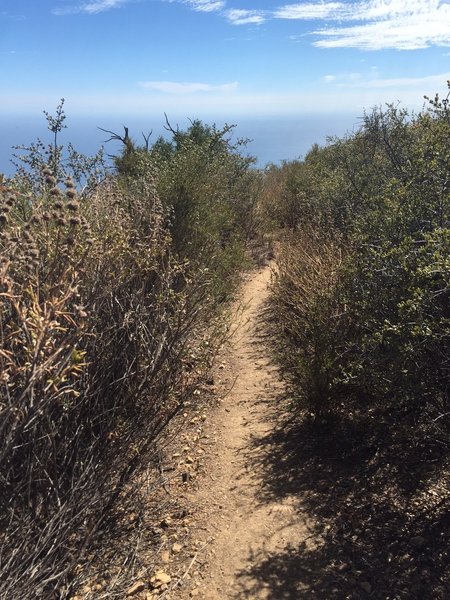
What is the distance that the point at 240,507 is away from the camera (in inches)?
150

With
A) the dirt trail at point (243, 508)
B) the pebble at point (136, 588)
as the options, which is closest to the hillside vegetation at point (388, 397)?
the dirt trail at point (243, 508)

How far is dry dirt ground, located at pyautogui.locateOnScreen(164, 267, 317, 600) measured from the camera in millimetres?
3104

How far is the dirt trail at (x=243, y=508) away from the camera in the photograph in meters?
3.11

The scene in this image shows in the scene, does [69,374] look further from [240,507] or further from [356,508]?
[356,508]

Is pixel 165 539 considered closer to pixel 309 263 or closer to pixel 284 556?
pixel 284 556

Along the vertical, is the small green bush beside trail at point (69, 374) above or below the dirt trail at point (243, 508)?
above

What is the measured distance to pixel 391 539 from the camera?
328 cm

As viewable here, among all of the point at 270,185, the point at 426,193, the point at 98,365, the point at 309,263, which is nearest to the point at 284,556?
the point at 98,365

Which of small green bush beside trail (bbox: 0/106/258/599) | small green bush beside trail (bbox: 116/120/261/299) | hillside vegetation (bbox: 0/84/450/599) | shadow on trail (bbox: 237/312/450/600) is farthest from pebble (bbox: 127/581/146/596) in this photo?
small green bush beside trail (bbox: 116/120/261/299)

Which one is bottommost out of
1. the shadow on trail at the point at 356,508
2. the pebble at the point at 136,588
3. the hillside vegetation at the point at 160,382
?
the pebble at the point at 136,588

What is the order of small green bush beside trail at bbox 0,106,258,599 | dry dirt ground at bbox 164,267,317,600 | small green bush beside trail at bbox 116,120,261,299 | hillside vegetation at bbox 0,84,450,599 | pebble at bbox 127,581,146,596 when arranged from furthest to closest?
small green bush beside trail at bbox 116,120,261,299, dry dirt ground at bbox 164,267,317,600, pebble at bbox 127,581,146,596, hillside vegetation at bbox 0,84,450,599, small green bush beside trail at bbox 0,106,258,599

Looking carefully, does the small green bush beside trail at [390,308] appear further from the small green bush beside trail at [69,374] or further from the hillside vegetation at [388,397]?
the small green bush beside trail at [69,374]

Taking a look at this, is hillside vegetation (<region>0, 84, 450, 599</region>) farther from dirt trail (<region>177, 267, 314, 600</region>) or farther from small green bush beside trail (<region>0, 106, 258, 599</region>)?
dirt trail (<region>177, 267, 314, 600</region>)

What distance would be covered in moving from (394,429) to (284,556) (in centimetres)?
165
